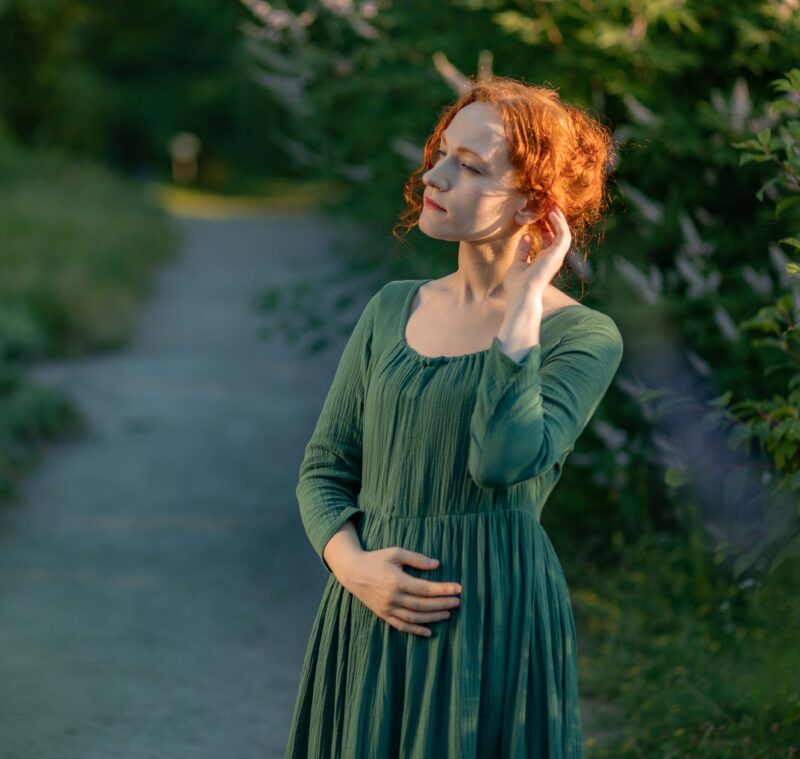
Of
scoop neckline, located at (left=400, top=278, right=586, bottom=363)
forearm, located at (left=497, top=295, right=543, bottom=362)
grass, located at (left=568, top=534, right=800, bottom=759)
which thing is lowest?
grass, located at (left=568, top=534, right=800, bottom=759)

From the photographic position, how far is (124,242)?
15992 mm

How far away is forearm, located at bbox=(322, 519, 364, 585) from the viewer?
2.27 metres

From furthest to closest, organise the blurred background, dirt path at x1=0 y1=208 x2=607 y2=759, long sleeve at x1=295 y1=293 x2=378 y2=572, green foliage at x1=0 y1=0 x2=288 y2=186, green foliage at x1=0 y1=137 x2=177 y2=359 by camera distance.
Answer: green foliage at x1=0 y1=0 x2=288 y2=186 < green foliage at x1=0 y1=137 x2=177 y2=359 < dirt path at x1=0 y1=208 x2=607 y2=759 < the blurred background < long sleeve at x1=295 y1=293 x2=378 y2=572

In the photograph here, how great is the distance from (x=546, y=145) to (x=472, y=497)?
0.61 m

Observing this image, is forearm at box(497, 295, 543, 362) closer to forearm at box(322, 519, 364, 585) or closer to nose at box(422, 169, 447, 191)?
nose at box(422, 169, 447, 191)

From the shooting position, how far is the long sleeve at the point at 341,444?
7.84 feet

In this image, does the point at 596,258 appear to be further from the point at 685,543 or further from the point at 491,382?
the point at 491,382

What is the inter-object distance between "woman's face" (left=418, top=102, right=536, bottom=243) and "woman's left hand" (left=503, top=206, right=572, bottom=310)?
7 cm

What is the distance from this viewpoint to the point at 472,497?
2227mm

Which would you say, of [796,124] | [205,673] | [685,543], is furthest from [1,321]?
[796,124]

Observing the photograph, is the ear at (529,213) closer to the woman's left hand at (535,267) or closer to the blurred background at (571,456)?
the woman's left hand at (535,267)

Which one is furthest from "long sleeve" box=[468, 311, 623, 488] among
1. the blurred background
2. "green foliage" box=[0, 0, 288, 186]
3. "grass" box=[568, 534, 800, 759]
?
"green foliage" box=[0, 0, 288, 186]

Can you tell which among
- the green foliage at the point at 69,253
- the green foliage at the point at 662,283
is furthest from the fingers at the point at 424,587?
the green foliage at the point at 69,253

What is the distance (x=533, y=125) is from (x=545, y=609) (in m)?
0.82
